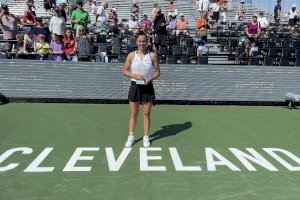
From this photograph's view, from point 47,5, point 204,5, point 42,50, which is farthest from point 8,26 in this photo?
point 204,5

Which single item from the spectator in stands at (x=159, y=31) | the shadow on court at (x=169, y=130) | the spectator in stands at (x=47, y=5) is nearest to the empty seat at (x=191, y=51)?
the spectator in stands at (x=159, y=31)

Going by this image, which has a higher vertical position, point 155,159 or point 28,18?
point 28,18

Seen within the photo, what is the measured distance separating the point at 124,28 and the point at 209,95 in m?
6.46

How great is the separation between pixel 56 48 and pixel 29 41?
0.91 metres

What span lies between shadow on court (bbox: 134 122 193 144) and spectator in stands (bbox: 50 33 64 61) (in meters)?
4.22

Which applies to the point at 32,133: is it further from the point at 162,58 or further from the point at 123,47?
the point at 123,47

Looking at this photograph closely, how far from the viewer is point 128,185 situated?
4730 mm

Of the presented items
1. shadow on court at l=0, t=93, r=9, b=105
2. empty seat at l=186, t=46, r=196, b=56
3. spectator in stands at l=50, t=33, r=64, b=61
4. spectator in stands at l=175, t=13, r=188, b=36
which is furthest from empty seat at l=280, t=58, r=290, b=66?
shadow on court at l=0, t=93, r=9, b=105

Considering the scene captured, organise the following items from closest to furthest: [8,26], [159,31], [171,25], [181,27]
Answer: [8,26] < [159,31] < [181,27] < [171,25]

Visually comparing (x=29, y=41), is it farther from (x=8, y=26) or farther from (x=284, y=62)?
(x=284, y=62)

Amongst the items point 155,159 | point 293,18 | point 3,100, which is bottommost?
point 155,159

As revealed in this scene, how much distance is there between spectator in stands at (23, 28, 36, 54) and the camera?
10.9 m

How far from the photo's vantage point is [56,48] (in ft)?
35.4

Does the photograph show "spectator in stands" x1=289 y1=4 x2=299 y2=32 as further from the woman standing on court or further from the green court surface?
the woman standing on court
